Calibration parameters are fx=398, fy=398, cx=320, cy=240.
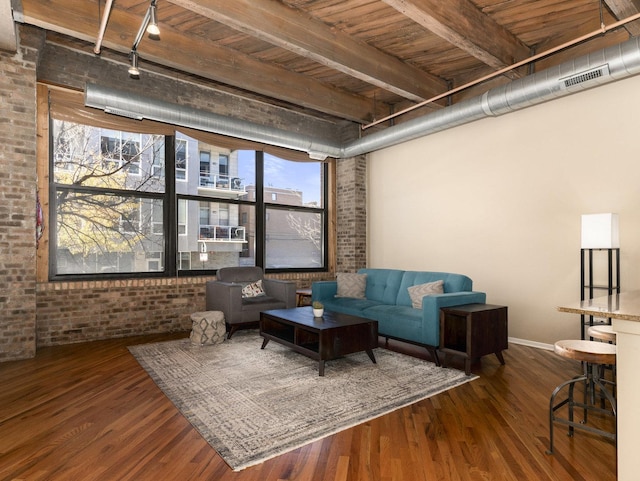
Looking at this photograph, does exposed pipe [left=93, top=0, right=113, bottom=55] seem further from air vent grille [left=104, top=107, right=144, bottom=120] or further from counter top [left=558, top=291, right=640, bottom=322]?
counter top [left=558, top=291, right=640, bottom=322]

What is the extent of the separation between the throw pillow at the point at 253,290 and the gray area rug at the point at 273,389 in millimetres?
1000

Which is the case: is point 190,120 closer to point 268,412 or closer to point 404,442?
point 268,412

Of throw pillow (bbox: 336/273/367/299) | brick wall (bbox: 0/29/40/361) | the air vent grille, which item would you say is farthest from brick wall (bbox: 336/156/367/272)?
brick wall (bbox: 0/29/40/361)

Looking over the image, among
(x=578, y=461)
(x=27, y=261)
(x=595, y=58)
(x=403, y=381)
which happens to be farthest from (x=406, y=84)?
(x=27, y=261)

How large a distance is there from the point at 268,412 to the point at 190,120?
4065mm

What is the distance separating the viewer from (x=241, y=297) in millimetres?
5316

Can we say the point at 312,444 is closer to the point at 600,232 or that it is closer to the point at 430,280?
the point at 430,280

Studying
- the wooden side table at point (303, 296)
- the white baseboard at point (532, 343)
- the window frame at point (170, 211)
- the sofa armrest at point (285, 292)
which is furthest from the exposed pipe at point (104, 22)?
the white baseboard at point (532, 343)

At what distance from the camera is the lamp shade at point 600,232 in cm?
397

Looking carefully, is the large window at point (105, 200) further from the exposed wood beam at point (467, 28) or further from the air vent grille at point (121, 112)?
the exposed wood beam at point (467, 28)

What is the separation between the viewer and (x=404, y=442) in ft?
8.58

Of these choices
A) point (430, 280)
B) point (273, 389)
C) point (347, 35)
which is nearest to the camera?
point (273, 389)

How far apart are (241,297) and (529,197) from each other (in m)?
4.01

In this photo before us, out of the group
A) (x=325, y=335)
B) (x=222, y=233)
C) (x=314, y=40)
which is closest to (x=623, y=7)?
(x=314, y=40)
